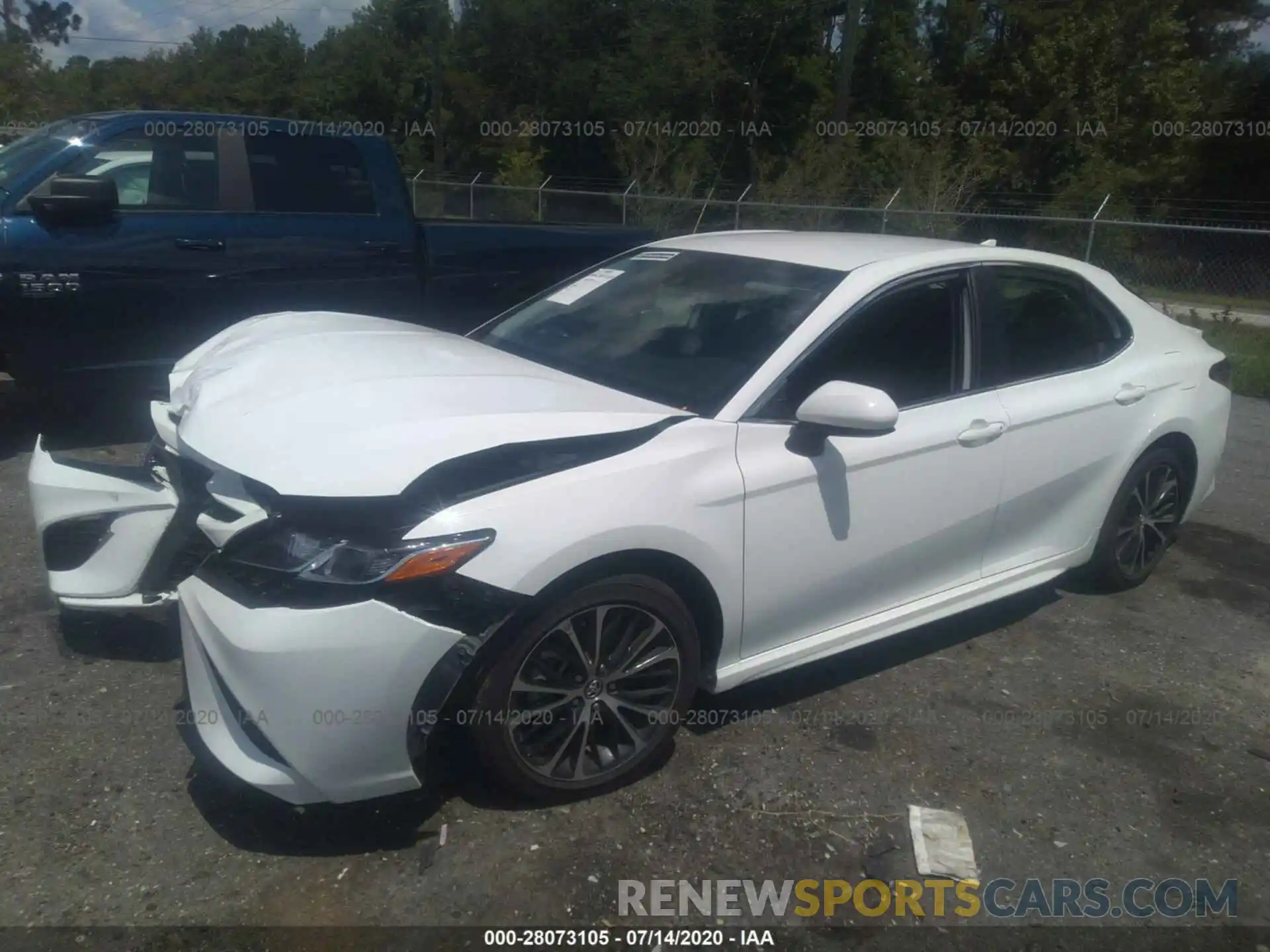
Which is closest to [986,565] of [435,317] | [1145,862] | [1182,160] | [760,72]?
[1145,862]

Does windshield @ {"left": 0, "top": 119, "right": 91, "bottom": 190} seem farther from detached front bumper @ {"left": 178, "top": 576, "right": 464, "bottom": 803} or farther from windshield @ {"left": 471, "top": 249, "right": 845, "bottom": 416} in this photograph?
detached front bumper @ {"left": 178, "top": 576, "right": 464, "bottom": 803}

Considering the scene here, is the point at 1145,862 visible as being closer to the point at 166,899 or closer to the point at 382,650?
the point at 382,650

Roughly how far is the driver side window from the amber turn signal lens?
43.1 inches

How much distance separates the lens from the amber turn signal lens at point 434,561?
2.73 meters

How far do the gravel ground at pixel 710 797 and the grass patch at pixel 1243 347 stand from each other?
Answer: 5359 millimetres

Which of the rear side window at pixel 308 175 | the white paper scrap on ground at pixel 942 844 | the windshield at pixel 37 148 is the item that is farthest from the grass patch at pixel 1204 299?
the white paper scrap on ground at pixel 942 844

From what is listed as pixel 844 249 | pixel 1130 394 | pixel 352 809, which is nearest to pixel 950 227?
pixel 1130 394

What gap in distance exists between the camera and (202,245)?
5980mm

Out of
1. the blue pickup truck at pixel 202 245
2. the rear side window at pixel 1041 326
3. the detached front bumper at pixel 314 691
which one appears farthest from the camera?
the blue pickup truck at pixel 202 245

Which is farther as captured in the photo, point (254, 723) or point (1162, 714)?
point (1162, 714)

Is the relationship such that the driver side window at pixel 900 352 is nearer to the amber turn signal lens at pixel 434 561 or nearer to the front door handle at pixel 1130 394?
the front door handle at pixel 1130 394

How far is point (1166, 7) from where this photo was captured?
31.2 m

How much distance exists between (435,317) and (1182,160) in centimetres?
3053

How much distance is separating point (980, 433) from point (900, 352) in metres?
0.42
